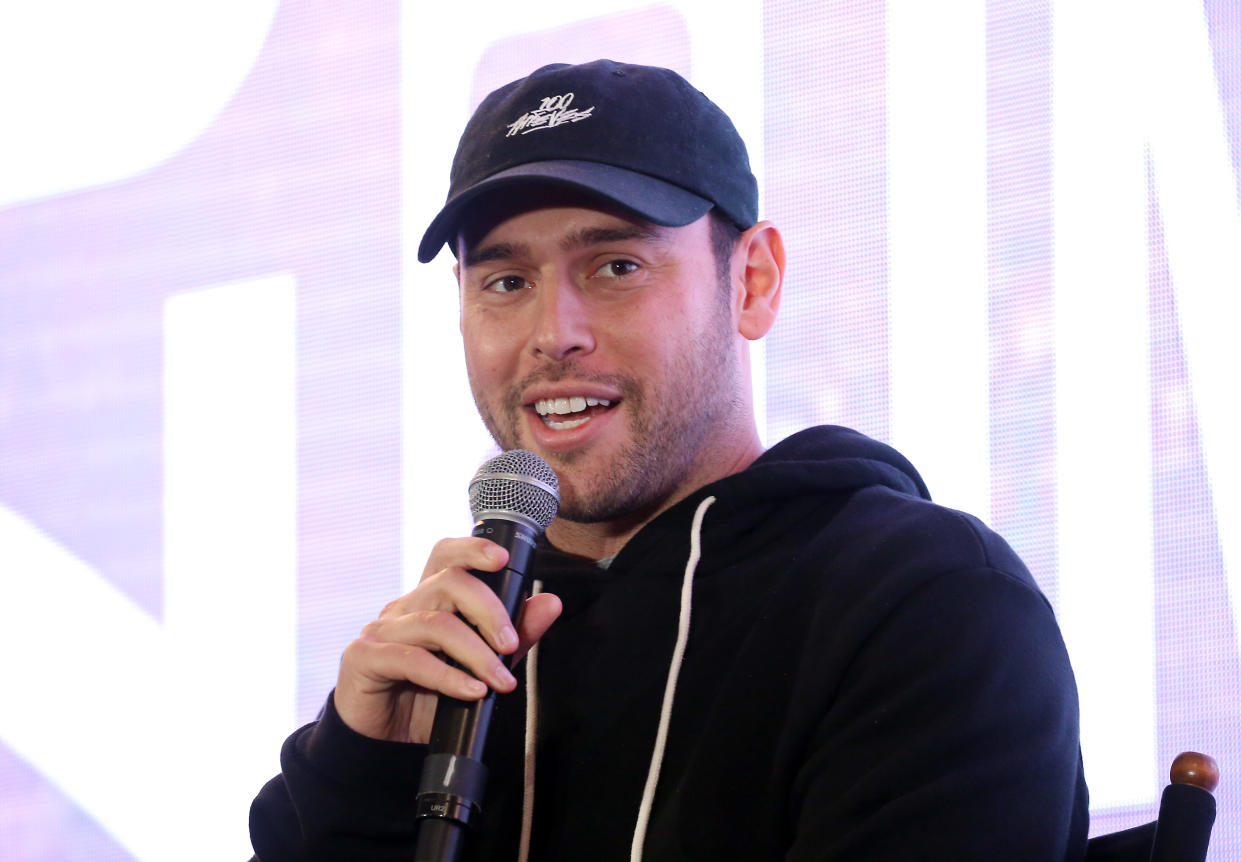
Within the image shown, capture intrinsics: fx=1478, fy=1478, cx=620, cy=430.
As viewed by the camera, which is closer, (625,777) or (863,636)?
(863,636)

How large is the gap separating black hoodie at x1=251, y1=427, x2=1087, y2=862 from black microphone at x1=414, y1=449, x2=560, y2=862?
0.26 m

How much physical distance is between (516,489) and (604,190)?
433mm

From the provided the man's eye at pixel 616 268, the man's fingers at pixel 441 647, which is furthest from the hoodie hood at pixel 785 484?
the man's fingers at pixel 441 647

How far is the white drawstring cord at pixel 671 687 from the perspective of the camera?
1.42 meters

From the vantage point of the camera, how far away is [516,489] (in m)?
1.33

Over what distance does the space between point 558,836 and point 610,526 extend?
397mm

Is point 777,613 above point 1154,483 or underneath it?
underneath

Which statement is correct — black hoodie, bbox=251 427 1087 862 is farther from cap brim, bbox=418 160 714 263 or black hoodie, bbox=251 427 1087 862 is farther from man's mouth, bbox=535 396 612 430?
cap brim, bbox=418 160 714 263

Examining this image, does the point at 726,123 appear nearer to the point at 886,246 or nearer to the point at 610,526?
the point at 886,246

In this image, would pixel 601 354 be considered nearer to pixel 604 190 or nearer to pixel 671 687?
pixel 604 190

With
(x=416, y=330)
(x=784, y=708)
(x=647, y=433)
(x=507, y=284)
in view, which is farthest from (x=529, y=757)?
(x=416, y=330)

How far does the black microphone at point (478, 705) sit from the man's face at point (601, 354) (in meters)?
0.27

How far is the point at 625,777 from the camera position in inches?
58.3

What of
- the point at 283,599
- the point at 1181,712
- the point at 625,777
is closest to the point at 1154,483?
A: the point at 1181,712
